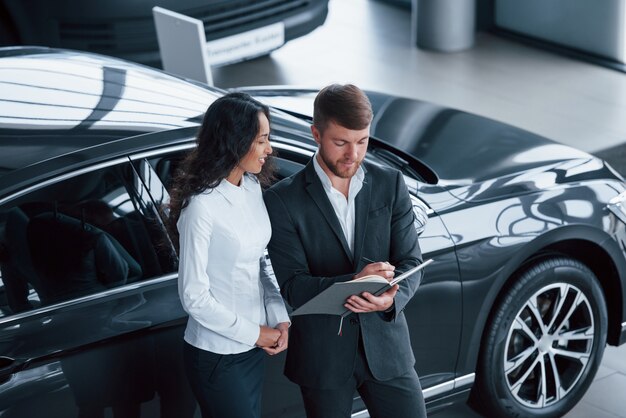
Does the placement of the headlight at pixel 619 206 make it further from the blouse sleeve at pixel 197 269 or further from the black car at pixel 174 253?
the blouse sleeve at pixel 197 269

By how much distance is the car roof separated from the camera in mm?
3191

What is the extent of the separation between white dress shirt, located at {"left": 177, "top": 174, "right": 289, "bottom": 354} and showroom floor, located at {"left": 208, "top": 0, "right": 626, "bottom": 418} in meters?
3.90

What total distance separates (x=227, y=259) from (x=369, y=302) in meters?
0.40

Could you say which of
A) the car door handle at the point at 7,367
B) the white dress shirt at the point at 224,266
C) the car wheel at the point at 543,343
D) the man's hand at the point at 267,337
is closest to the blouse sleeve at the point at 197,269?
the white dress shirt at the point at 224,266

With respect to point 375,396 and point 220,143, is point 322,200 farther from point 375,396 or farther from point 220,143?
point 375,396

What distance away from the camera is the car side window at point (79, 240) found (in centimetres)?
304

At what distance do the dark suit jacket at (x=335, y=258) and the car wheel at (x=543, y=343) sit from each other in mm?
1007

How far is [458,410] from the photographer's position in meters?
4.31

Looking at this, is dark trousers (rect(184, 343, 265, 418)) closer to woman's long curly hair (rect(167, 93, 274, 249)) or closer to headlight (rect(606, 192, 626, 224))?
woman's long curly hair (rect(167, 93, 274, 249))

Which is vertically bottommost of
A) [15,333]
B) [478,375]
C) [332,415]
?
[478,375]

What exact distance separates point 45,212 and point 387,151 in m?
1.56

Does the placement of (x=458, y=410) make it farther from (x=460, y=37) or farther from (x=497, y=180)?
(x=460, y=37)

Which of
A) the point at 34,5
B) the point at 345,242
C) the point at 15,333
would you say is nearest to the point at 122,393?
the point at 15,333

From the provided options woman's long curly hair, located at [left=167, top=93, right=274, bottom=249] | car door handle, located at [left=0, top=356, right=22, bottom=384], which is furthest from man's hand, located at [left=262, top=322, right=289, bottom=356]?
car door handle, located at [left=0, top=356, right=22, bottom=384]
